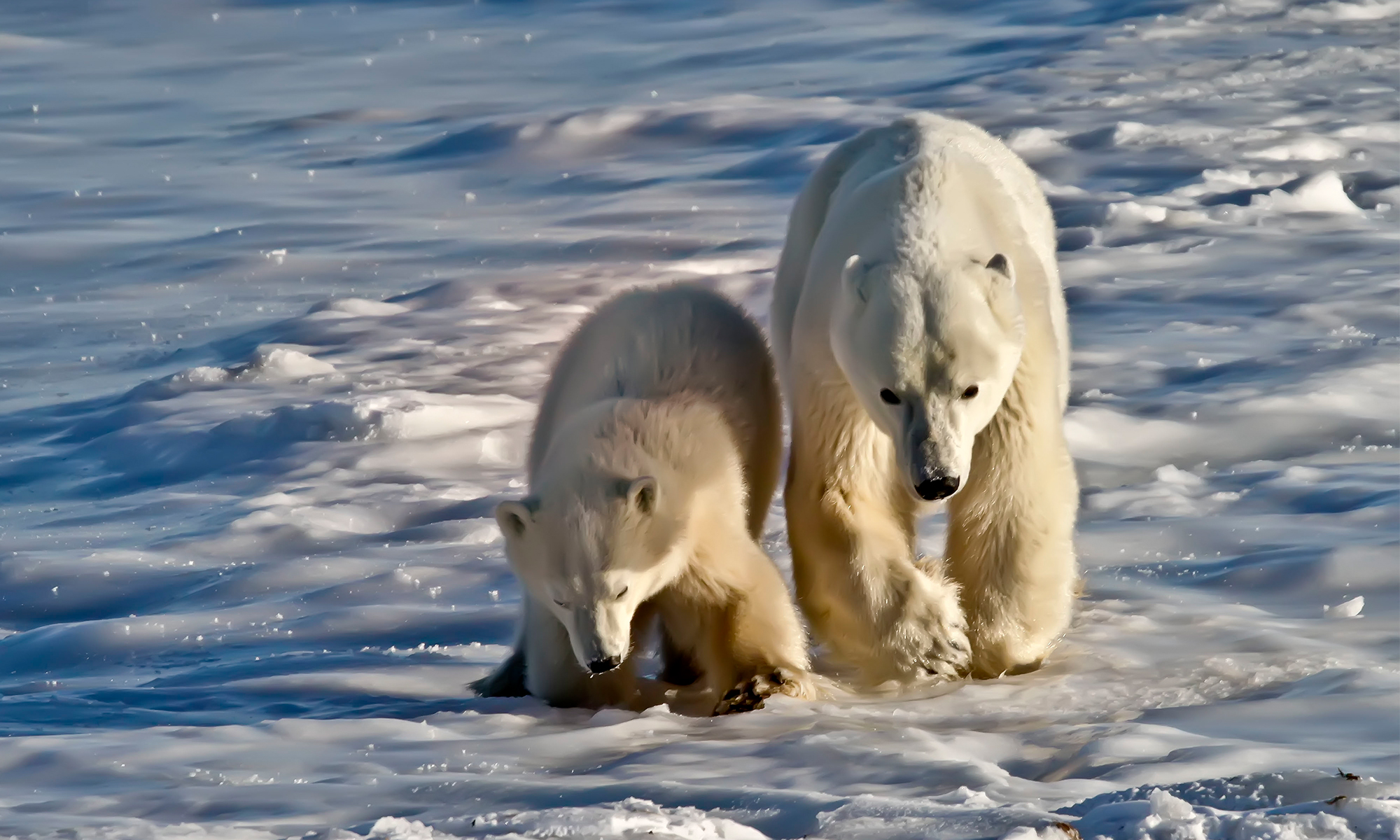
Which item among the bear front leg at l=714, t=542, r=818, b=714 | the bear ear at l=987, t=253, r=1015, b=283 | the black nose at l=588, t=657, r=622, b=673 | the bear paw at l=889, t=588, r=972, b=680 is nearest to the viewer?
the black nose at l=588, t=657, r=622, b=673

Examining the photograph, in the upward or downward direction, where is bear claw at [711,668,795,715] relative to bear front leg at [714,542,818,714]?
downward

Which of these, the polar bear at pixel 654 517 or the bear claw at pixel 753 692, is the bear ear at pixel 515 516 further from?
the bear claw at pixel 753 692

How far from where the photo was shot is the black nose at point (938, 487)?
3.42m

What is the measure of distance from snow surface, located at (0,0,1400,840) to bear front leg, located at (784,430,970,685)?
16 cm

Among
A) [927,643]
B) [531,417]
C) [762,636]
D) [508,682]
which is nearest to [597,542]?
[762,636]

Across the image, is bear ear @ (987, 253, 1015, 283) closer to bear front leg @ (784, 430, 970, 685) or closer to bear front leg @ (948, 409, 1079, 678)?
bear front leg @ (948, 409, 1079, 678)

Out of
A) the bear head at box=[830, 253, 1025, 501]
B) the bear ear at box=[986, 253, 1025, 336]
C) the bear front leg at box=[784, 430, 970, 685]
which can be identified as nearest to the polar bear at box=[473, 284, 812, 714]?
the bear front leg at box=[784, 430, 970, 685]

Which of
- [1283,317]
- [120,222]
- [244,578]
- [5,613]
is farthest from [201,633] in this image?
[120,222]

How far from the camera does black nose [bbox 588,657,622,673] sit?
3.40 meters

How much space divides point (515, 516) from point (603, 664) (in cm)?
38

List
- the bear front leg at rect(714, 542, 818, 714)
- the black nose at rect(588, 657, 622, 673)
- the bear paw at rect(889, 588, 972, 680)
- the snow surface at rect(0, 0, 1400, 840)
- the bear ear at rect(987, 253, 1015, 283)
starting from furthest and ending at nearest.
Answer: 1. the bear paw at rect(889, 588, 972, 680)
2. the bear front leg at rect(714, 542, 818, 714)
3. the bear ear at rect(987, 253, 1015, 283)
4. the black nose at rect(588, 657, 622, 673)
5. the snow surface at rect(0, 0, 1400, 840)

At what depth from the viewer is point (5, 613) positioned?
5.00 meters

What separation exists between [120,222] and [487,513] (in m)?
6.85

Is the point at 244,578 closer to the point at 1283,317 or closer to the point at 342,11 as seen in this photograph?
the point at 1283,317
